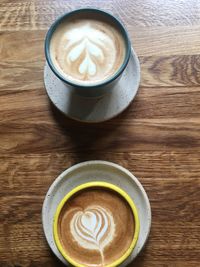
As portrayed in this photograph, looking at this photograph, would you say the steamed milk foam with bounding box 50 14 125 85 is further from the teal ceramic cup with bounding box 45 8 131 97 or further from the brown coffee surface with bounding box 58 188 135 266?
the brown coffee surface with bounding box 58 188 135 266

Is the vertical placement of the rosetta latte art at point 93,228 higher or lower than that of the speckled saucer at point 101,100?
lower

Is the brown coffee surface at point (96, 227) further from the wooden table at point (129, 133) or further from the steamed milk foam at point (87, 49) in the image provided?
the steamed milk foam at point (87, 49)

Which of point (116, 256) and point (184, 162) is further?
point (184, 162)

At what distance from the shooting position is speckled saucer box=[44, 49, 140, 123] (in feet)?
3.53

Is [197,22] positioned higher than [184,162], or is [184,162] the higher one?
[197,22]

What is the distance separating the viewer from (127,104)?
1.08 m

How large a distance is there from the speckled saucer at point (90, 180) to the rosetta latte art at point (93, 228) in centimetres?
6

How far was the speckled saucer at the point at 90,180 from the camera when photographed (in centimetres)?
103

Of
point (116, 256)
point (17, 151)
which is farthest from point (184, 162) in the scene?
point (17, 151)

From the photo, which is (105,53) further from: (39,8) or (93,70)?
(39,8)

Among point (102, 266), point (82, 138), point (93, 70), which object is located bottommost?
point (102, 266)

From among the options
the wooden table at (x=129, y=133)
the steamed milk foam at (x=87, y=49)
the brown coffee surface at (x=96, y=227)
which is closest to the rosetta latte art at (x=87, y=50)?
the steamed milk foam at (x=87, y=49)

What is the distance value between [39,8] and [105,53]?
0.82 feet

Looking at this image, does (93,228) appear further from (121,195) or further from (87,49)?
(87,49)
